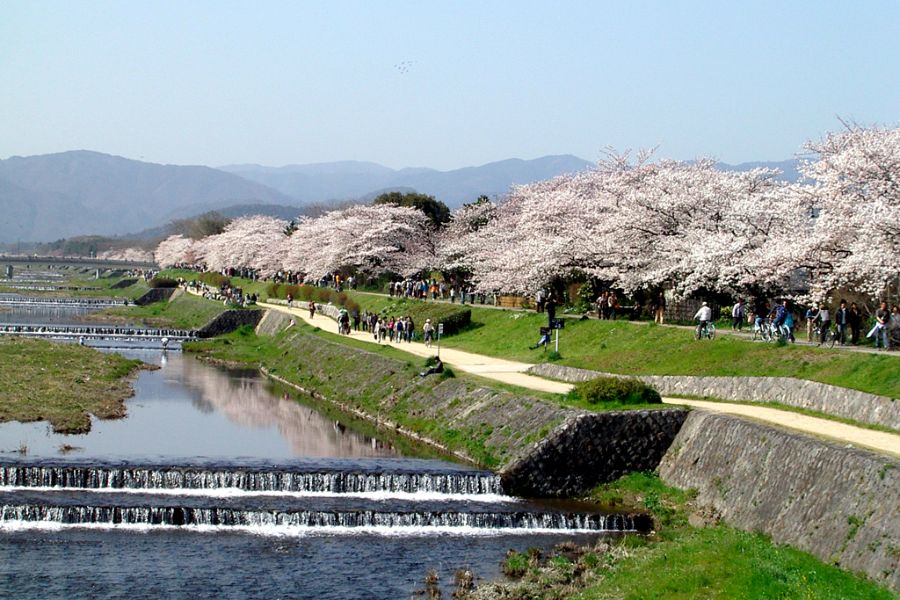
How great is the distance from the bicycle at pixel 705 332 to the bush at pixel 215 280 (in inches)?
3202

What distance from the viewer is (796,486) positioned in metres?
25.8

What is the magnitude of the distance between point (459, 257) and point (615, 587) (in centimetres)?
6143

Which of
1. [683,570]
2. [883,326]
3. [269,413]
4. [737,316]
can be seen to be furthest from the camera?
[269,413]

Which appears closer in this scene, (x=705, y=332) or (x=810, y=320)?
(x=810, y=320)

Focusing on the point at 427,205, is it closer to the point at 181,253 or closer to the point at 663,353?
the point at 663,353

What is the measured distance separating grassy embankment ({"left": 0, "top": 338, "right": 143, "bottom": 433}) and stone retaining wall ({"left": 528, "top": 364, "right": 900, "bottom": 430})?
60.4 feet

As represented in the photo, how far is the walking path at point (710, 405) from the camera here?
88.9 ft

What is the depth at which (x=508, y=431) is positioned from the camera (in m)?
35.6

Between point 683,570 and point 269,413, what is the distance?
93.8 feet

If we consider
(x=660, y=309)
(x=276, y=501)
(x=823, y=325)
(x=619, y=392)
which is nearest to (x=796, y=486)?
(x=619, y=392)

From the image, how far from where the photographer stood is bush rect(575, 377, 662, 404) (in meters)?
34.5

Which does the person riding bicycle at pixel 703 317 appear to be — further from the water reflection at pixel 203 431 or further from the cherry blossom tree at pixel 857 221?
the water reflection at pixel 203 431

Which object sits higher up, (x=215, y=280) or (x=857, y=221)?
(x=857, y=221)

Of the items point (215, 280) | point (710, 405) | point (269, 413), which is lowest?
point (269, 413)
